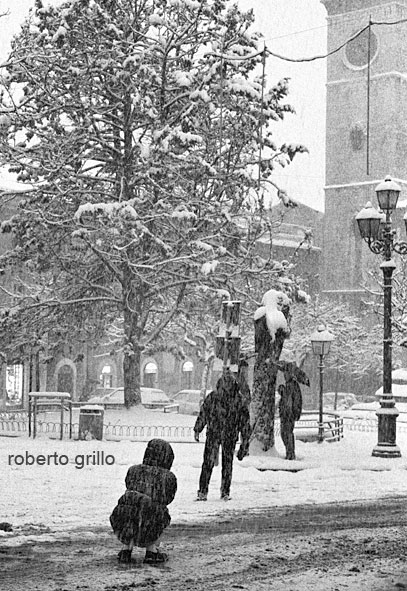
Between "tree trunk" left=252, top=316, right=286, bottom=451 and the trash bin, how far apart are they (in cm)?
454

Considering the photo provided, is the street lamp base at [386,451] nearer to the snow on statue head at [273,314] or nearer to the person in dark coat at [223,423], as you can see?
the snow on statue head at [273,314]

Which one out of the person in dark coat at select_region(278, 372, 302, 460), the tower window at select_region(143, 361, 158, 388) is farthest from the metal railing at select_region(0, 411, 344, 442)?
the tower window at select_region(143, 361, 158, 388)

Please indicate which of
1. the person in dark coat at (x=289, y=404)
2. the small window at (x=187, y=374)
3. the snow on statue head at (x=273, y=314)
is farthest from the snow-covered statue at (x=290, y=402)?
the small window at (x=187, y=374)

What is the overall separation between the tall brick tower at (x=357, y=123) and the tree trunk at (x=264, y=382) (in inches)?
1924

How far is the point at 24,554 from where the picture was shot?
961 centimetres

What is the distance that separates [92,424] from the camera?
22531 millimetres

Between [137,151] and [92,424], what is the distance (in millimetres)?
9292

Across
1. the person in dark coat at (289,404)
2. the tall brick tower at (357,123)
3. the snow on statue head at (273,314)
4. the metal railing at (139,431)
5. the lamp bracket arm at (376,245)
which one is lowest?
the metal railing at (139,431)

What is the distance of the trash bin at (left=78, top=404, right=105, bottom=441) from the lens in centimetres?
2245

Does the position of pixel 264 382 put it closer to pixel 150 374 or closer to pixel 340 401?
pixel 340 401

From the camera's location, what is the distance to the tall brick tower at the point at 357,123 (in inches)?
2680

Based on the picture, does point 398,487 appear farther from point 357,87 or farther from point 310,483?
point 357,87

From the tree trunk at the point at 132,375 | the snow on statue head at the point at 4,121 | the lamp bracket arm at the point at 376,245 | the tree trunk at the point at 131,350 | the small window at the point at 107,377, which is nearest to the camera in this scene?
the lamp bracket arm at the point at 376,245

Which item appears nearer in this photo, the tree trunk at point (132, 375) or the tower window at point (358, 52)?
the tree trunk at point (132, 375)
